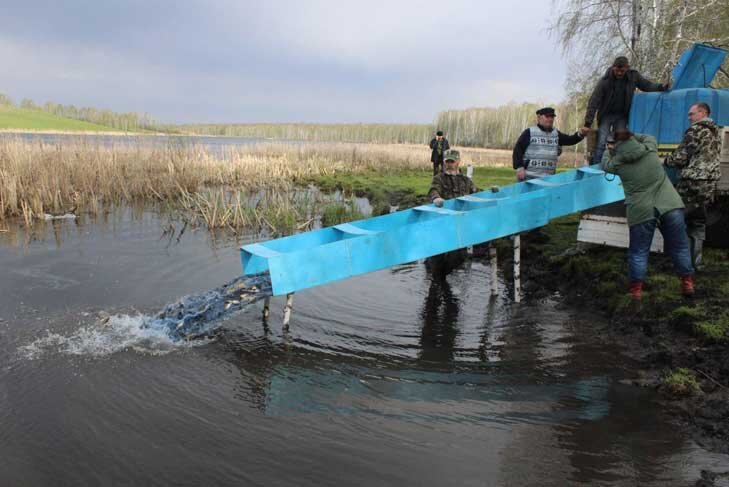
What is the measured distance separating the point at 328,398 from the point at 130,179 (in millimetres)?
13538

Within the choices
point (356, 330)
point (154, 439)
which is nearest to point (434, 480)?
point (154, 439)

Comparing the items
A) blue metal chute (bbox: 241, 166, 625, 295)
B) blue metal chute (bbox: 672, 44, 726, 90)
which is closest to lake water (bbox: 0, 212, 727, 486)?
blue metal chute (bbox: 241, 166, 625, 295)

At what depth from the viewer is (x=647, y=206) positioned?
548 centimetres

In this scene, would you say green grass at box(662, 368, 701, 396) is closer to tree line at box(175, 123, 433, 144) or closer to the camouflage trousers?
the camouflage trousers

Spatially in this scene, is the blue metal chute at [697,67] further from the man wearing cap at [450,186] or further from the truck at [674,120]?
the man wearing cap at [450,186]

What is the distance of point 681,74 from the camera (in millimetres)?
7641

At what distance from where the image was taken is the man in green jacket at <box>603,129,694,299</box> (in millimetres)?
5441

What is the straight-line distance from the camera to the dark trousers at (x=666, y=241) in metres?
5.45

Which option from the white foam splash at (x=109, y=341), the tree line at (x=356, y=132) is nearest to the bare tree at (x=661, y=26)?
the white foam splash at (x=109, y=341)

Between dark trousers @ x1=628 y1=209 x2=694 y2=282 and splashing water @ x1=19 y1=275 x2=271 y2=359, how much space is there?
13.0 feet

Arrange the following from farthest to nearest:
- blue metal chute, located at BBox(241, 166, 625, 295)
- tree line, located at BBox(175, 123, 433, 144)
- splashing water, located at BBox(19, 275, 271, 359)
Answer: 1. tree line, located at BBox(175, 123, 433, 144)
2. splashing water, located at BBox(19, 275, 271, 359)
3. blue metal chute, located at BBox(241, 166, 625, 295)

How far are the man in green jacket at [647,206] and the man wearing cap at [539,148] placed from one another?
6.41 feet

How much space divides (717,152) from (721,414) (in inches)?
131

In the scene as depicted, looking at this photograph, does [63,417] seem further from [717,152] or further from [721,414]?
[717,152]
